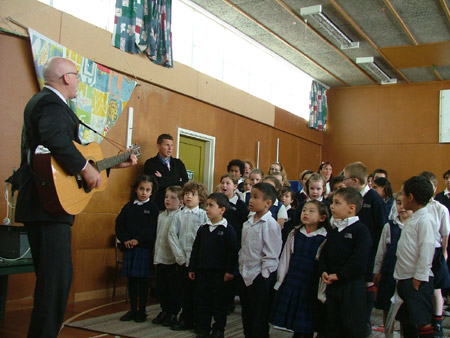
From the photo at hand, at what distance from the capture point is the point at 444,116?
10.5 meters

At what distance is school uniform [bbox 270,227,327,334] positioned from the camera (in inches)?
127

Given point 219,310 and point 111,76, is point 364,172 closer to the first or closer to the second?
point 219,310

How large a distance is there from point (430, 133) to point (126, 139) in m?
7.60

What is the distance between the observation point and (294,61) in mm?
9898

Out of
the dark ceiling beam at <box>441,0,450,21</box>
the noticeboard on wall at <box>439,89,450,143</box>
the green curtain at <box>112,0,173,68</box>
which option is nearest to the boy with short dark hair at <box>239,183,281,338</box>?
the green curtain at <box>112,0,173,68</box>

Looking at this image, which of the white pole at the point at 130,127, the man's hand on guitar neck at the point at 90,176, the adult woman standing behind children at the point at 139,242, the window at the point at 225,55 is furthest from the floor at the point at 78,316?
the window at the point at 225,55

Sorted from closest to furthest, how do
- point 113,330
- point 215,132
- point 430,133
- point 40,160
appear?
1. point 40,160
2. point 113,330
3. point 215,132
4. point 430,133

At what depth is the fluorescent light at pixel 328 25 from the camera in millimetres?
7086

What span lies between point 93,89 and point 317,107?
703cm

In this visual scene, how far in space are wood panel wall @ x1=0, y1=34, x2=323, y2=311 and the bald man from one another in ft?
7.60

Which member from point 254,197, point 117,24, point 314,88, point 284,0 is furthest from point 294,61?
point 254,197

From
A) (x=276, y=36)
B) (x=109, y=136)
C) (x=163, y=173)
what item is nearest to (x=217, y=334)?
(x=163, y=173)

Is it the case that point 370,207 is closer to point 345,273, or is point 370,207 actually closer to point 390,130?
point 345,273

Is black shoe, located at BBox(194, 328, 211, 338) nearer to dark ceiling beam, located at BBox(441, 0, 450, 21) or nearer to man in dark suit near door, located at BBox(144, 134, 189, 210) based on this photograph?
man in dark suit near door, located at BBox(144, 134, 189, 210)
